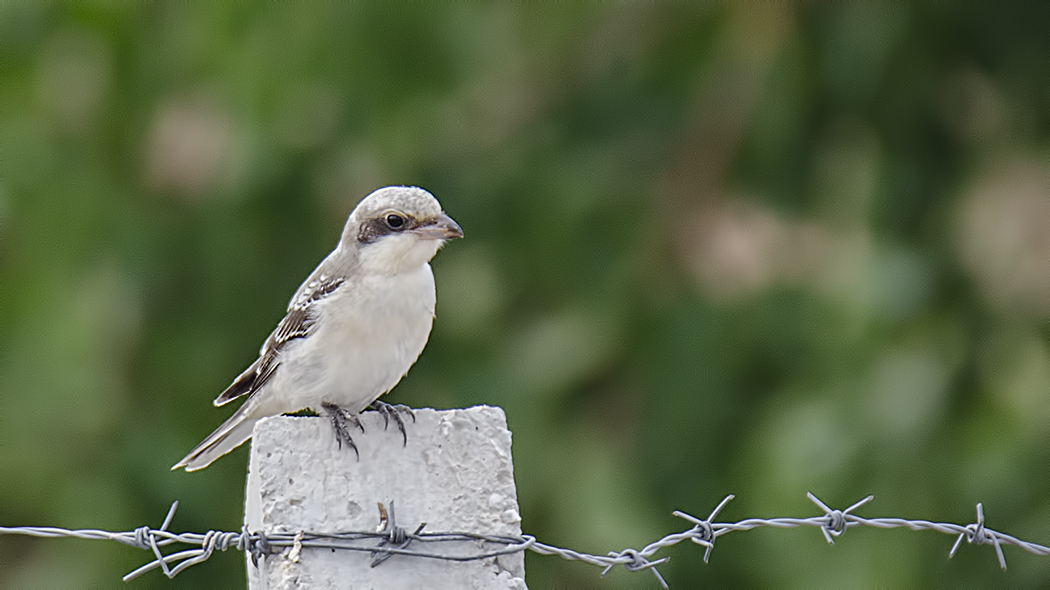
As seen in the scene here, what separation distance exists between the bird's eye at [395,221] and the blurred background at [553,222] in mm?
3756

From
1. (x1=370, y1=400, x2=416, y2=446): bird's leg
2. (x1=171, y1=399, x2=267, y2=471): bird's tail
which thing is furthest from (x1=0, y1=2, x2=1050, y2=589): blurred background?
(x1=370, y1=400, x2=416, y2=446): bird's leg

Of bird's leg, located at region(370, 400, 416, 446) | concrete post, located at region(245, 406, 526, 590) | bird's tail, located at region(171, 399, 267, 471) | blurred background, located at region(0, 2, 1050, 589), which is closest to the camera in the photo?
concrete post, located at region(245, 406, 526, 590)

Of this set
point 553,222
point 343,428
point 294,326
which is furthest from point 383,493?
point 553,222

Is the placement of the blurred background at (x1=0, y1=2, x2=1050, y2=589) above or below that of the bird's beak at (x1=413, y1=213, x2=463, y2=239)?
above

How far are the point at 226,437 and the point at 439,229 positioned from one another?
0.91 m

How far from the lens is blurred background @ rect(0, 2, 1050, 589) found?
7.15 metres

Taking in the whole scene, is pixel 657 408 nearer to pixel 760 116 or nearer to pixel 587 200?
pixel 587 200

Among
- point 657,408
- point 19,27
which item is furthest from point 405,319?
point 19,27

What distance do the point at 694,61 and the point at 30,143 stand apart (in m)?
4.22

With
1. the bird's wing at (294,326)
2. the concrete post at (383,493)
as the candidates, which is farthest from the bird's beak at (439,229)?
the concrete post at (383,493)

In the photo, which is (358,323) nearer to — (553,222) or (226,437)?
(226,437)

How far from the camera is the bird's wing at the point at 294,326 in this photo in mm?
3500

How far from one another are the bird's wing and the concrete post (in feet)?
3.48

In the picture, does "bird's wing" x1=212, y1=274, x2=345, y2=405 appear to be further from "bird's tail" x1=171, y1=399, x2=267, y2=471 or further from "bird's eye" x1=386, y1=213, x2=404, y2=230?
"bird's eye" x1=386, y1=213, x2=404, y2=230
